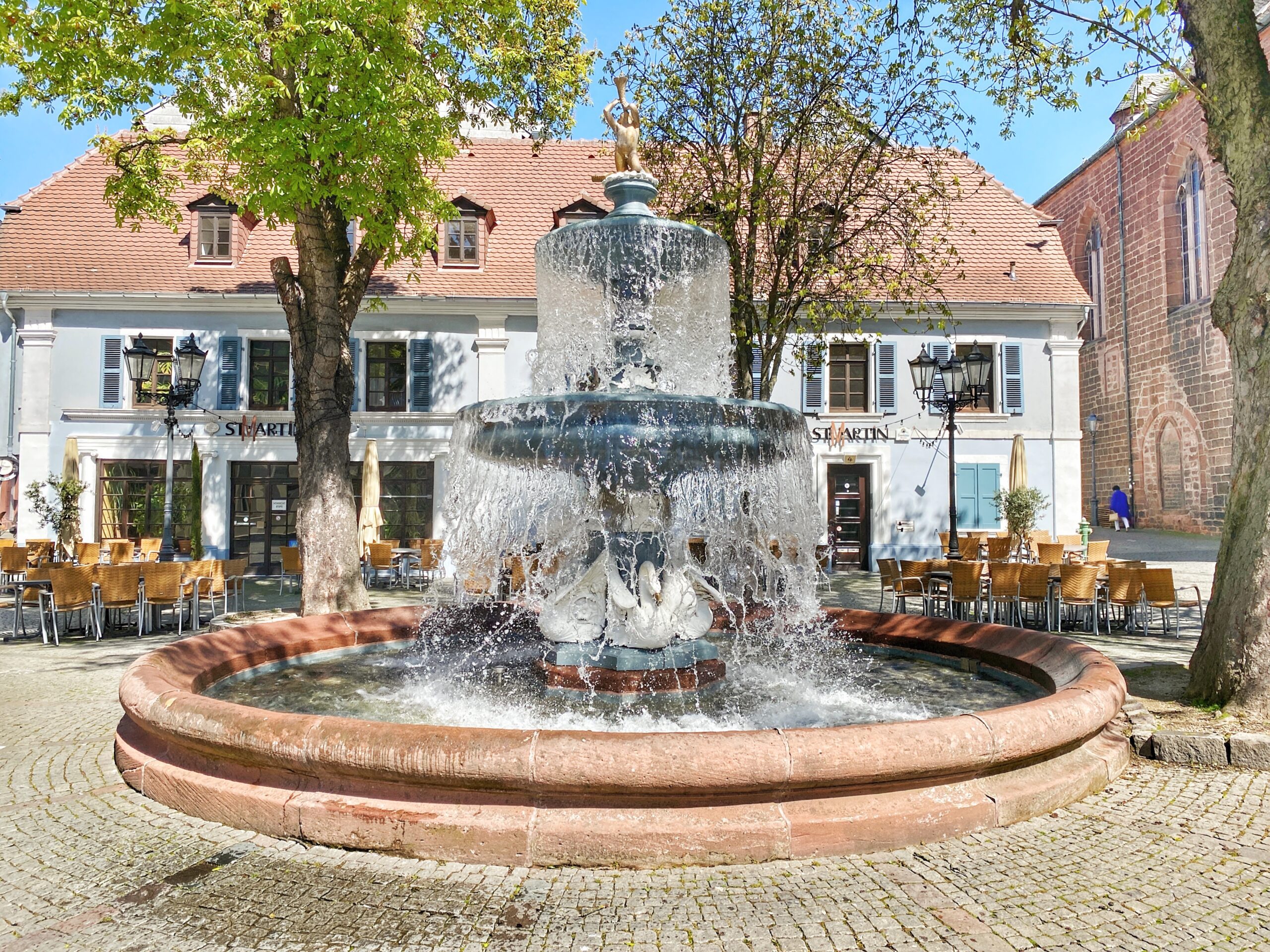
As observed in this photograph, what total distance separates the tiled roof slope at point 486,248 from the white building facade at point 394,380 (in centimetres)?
7

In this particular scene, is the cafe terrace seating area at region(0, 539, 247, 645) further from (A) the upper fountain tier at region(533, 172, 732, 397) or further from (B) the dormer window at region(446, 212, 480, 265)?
(B) the dormer window at region(446, 212, 480, 265)

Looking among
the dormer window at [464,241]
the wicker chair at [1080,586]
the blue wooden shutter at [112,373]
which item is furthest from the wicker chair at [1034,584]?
the blue wooden shutter at [112,373]

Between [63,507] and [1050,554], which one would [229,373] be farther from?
[1050,554]

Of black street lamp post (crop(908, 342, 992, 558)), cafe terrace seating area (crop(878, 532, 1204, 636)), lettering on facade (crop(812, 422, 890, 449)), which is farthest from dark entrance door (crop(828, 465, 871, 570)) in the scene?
black street lamp post (crop(908, 342, 992, 558))

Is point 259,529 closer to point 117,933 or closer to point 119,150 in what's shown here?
point 119,150

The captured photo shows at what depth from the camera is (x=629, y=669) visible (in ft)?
18.7

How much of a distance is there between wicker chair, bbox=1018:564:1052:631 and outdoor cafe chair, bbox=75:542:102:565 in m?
14.5

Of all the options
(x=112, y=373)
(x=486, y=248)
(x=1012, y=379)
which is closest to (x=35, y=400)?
(x=112, y=373)

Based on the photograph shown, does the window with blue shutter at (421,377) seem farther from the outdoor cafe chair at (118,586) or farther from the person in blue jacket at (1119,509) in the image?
the person in blue jacket at (1119,509)

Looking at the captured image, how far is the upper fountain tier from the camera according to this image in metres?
6.25

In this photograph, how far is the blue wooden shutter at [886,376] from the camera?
21234 mm

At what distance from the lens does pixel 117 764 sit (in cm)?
463

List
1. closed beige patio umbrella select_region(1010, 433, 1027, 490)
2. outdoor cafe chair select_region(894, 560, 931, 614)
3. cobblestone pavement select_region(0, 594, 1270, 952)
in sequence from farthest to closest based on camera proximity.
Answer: closed beige patio umbrella select_region(1010, 433, 1027, 490) < outdoor cafe chair select_region(894, 560, 931, 614) < cobblestone pavement select_region(0, 594, 1270, 952)

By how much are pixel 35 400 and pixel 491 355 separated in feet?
33.0
